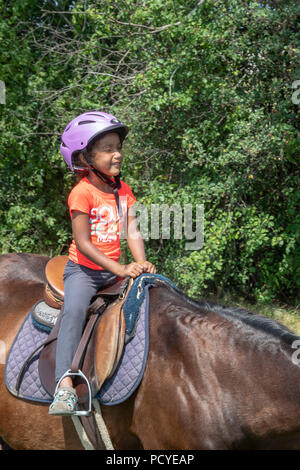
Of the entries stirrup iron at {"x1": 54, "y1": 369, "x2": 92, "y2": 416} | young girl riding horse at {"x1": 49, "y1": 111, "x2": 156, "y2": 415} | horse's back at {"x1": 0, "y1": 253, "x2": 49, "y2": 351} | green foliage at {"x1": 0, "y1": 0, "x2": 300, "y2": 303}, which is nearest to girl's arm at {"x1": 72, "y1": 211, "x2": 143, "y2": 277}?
young girl riding horse at {"x1": 49, "y1": 111, "x2": 156, "y2": 415}

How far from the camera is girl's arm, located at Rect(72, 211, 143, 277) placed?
232 cm

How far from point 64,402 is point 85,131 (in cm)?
138

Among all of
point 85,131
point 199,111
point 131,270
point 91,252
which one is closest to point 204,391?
point 131,270

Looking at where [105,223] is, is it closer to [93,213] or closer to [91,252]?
[93,213]

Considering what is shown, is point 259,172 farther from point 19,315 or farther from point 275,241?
point 19,315

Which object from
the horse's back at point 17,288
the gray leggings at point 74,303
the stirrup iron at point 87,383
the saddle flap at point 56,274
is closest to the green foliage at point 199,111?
the horse's back at point 17,288

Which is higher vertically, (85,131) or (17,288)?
(85,131)

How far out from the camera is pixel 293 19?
4.89m

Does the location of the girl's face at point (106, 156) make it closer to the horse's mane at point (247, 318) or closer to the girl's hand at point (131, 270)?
the girl's hand at point (131, 270)

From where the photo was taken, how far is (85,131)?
97.4 inches

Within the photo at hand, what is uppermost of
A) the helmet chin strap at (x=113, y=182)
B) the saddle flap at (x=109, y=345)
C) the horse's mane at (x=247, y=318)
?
the helmet chin strap at (x=113, y=182)

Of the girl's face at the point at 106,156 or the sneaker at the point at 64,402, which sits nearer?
the sneaker at the point at 64,402

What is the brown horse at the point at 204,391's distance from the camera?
1796 mm
